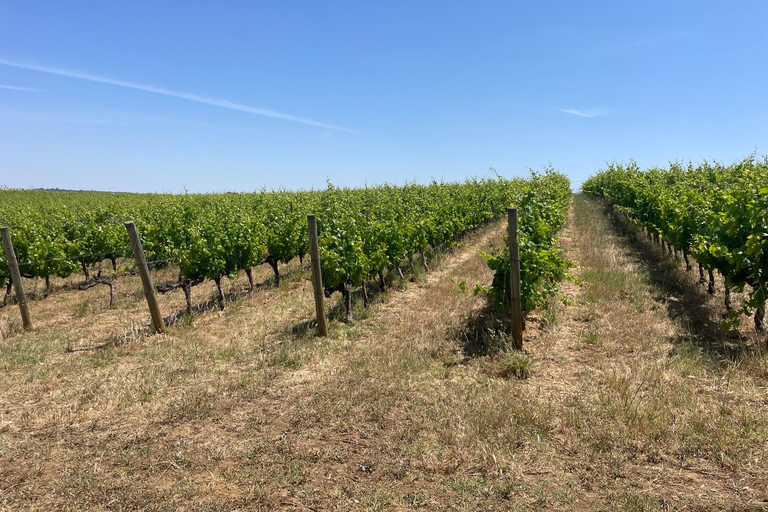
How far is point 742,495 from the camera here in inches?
134

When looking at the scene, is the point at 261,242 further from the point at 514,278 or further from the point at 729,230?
the point at 729,230

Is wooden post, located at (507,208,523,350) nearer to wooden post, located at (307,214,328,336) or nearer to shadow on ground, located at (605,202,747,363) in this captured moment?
shadow on ground, located at (605,202,747,363)

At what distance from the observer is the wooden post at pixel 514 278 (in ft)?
20.5

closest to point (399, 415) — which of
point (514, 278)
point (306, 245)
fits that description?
point (514, 278)

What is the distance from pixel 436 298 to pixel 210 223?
613cm

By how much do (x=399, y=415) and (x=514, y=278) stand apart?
271cm

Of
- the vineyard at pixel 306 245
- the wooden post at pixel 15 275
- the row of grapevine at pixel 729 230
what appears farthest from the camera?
the wooden post at pixel 15 275

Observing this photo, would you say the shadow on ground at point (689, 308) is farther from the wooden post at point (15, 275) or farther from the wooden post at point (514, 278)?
the wooden post at point (15, 275)

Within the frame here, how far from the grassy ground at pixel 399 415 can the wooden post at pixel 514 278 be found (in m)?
0.35

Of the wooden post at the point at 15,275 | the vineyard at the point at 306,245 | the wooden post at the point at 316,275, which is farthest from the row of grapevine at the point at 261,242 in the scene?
the wooden post at the point at 316,275

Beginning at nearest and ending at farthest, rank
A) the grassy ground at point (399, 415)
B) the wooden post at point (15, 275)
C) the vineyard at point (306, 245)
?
the grassy ground at point (399, 415) < the vineyard at point (306, 245) < the wooden post at point (15, 275)

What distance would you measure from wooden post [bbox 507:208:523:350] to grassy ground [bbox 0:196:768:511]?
13.7 inches

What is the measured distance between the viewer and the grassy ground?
12.1 feet

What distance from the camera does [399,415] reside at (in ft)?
16.1
